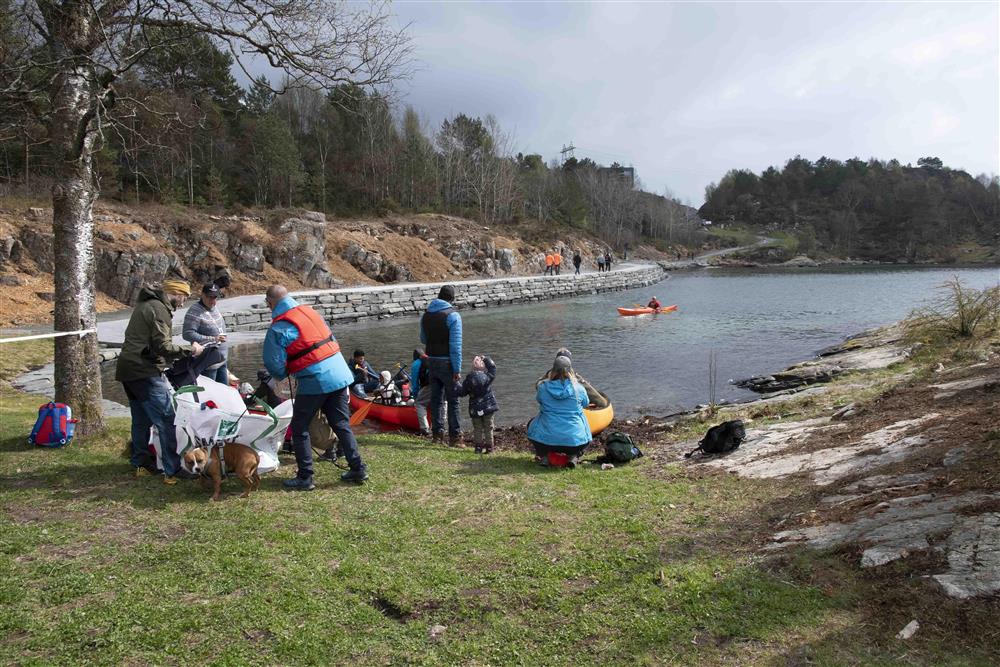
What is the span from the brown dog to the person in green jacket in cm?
55

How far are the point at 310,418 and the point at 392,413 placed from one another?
14.9 feet

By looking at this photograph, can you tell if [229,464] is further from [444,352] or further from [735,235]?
[735,235]

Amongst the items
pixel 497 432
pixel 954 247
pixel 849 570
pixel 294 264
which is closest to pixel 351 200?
pixel 294 264

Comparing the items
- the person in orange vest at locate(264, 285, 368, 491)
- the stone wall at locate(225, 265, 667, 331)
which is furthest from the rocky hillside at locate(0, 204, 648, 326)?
the person in orange vest at locate(264, 285, 368, 491)

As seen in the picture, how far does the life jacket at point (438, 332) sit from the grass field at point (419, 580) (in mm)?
2931

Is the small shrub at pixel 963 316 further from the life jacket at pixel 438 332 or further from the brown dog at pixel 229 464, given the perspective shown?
the brown dog at pixel 229 464

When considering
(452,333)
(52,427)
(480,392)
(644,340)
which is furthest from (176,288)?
(644,340)

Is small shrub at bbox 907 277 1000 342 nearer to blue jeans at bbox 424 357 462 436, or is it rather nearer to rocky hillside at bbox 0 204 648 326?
blue jeans at bbox 424 357 462 436

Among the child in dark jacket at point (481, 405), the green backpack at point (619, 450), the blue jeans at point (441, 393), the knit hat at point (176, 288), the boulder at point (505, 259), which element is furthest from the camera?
the boulder at point (505, 259)

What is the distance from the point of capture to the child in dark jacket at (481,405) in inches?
344

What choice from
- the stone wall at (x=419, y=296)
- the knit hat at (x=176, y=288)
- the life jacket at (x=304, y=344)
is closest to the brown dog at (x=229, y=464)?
the life jacket at (x=304, y=344)

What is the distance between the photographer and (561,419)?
25.3 ft

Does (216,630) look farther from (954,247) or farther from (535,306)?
(954,247)

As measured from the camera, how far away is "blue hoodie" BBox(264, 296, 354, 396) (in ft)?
19.3
